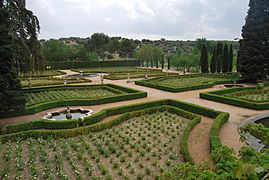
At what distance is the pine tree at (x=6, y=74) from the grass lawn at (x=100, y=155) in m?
2.50

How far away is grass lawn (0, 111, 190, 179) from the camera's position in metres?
6.89

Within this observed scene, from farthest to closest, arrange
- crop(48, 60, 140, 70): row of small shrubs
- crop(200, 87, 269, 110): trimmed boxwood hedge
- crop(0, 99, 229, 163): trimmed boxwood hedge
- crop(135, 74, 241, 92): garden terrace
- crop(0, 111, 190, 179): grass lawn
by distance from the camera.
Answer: crop(48, 60, 140, 70): row of small shrubs, crop(135, 74, 241, 92): garden terrace, crop(200, 87, 269, 110): trimmed boxwood hedge, crop(0, 99, 229, 163): trimmed boxwood hedge, crop(0, 111, 190, 179): grass lawn

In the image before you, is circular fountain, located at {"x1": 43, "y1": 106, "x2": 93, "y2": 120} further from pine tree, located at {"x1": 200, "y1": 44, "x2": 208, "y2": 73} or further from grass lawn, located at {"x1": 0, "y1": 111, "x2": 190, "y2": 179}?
pine tree, located at {"x1": 200, "y1": 44, "x2": 208, "y2": 73}

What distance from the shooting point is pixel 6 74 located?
1098cm

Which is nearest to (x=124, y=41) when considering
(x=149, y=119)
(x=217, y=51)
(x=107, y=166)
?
(x=217, y=51)

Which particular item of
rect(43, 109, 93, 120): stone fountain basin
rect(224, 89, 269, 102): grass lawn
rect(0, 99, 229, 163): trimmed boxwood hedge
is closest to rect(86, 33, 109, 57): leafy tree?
rect(224, 89, 269, 102): grass lawn

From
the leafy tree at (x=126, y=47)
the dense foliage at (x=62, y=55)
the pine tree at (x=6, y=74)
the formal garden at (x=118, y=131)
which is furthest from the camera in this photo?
the leafy tree at (x=126, y=47)

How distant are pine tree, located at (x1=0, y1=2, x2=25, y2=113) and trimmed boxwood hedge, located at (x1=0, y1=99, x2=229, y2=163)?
1212 millimetres

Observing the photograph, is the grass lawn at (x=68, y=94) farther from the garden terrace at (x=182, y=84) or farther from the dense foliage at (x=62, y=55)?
the dense foliage at (x=62, y=55)

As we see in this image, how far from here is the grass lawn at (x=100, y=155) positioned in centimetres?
689

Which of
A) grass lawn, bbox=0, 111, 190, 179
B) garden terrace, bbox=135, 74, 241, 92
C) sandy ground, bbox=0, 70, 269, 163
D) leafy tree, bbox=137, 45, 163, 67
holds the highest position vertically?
leafy tree, bbox=137, 45, 163, 67

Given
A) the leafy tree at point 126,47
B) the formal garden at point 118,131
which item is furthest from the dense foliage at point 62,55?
the formal garden at point 118,131

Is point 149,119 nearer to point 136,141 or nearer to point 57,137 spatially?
point 136,141

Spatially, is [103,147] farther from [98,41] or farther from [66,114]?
[98,41]
